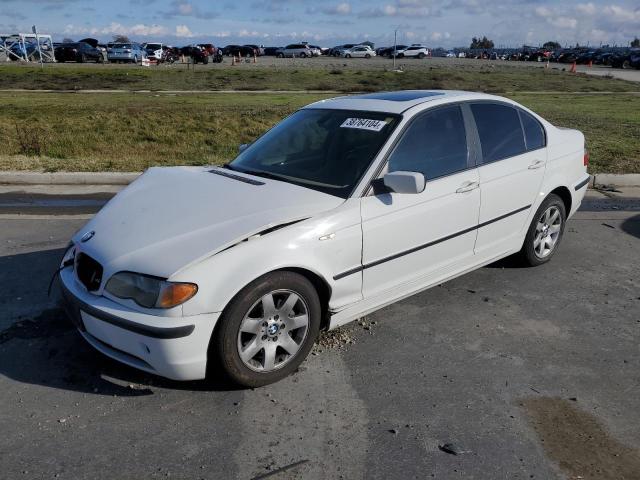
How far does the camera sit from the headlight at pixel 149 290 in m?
3.07

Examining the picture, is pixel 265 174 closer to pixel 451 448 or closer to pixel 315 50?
pixel 451 448

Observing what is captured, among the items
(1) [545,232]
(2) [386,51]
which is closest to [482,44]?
(2) [386,51]

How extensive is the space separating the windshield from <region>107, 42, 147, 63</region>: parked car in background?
42.1 m

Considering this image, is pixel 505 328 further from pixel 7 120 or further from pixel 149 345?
pixel 7 120

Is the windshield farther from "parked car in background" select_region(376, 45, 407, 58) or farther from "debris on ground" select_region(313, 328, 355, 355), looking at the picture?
"parked car in background" select_region(376, 45, 407, 58)

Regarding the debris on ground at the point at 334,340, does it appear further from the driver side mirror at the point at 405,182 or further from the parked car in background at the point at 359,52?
the parked car in background at the point at 359,52

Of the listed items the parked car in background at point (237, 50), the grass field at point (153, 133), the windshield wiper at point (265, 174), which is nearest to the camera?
the windshield wiper at point (265, 174)

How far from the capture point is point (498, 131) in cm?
475

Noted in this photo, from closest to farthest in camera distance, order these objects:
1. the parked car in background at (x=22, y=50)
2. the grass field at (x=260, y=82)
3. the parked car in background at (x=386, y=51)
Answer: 1. the grass field at (x=260, y=82)
2. the parked car in background at (x=22, y=50)
3. the parked car in background at (x=386, y=51)

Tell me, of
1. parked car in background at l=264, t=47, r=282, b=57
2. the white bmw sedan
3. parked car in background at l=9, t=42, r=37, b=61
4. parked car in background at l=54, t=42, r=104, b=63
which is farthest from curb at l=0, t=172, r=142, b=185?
parked car in background at l=264, t=47, r=282, b=57

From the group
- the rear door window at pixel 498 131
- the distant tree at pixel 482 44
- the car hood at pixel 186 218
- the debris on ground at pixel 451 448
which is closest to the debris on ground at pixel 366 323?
the car hood at pixel 186 218

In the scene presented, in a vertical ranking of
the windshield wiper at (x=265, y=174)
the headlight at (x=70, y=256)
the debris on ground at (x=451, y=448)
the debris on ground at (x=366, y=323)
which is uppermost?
the windshield wiper at (x=265, y=174)

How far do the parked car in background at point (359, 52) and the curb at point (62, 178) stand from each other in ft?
201

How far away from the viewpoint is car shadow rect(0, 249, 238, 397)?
346 centimetres
